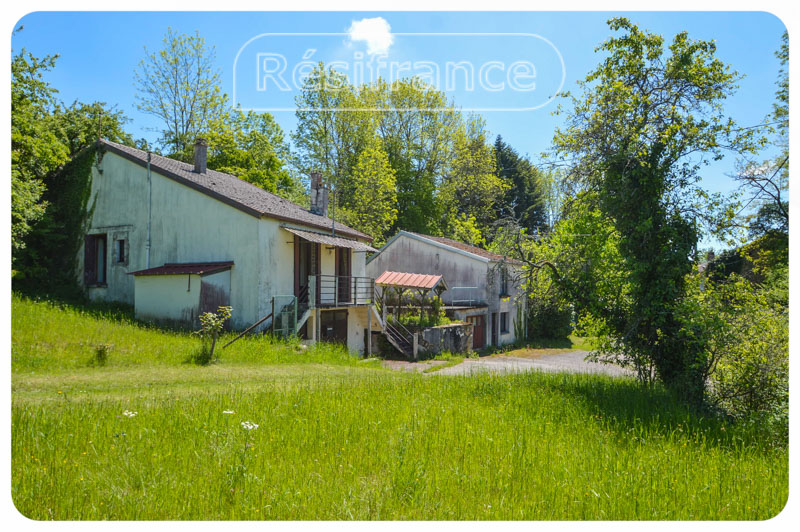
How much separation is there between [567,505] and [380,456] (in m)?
1.52

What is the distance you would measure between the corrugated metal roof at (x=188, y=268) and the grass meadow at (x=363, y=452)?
4527mm

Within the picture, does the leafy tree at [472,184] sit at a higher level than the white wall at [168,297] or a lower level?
higher

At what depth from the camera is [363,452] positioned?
4.17m

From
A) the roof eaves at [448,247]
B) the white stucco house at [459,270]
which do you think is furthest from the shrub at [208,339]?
the roof eaves at [448,247]

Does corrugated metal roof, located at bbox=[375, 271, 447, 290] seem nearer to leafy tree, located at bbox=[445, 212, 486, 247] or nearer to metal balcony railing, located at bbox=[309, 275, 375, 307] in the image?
metal balcony railing, located at bbox=[309, 275, 375, 307]

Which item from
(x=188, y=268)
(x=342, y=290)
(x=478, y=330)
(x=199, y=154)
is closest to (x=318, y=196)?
(x=342, y=290)

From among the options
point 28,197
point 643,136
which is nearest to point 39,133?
point 28,197

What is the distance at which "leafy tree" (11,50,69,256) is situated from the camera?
31.7ft

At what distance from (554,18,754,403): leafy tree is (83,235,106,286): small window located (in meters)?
13.3

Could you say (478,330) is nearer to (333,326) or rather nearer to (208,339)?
(333,326)

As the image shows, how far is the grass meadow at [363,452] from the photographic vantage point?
127 inches

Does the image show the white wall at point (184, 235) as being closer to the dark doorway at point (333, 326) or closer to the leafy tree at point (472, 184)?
the dark doorway at point (333, 326)

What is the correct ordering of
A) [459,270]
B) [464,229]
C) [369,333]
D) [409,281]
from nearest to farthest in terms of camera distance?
[369,333], [409,281], [459,270], [464,229]

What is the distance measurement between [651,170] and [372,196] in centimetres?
1736
